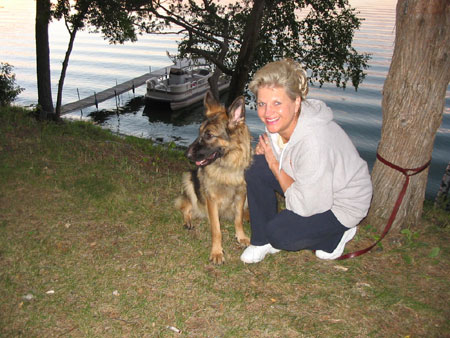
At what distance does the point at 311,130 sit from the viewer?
116 inches

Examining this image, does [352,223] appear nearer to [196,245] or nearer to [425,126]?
[425,126]

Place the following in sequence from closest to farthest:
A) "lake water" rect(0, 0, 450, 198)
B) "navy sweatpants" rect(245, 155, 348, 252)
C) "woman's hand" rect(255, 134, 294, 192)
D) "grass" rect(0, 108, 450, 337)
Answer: "grass" rect(0, 108, 450, 337) < "navy sweatpants" rect(245, 155, 348, 252) < "woman's hand" rect(255, 134, 294, 192) < "lake water" rect(0, 0, 450, 198)

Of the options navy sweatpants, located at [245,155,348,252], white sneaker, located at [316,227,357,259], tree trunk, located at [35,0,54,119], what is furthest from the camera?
tree trunk, located at [35,0,54,119]

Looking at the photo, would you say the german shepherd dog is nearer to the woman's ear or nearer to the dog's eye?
the dog's eye

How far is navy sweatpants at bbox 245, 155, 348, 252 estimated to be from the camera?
3291 millimetres

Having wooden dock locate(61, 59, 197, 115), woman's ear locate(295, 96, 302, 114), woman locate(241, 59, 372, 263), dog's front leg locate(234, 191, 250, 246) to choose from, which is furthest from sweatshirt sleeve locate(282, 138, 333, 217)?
wooden dock locate(61, 59, 197, 115)

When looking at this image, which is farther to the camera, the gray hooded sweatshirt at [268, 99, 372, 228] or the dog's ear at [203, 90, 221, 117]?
the dog's ear at [203, 90, 221, 117]

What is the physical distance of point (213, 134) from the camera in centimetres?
378

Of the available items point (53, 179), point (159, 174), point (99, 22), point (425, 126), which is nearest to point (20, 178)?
point (53, 179)

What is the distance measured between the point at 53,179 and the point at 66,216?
4.06 feet

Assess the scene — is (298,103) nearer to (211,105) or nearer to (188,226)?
(211,105)

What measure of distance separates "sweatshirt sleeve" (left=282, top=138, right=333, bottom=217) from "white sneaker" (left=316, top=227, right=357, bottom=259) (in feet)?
2.25

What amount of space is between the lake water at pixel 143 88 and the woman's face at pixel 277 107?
14.5m

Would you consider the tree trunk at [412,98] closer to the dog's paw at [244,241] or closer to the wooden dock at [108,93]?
the dog's paw at [244,241]
